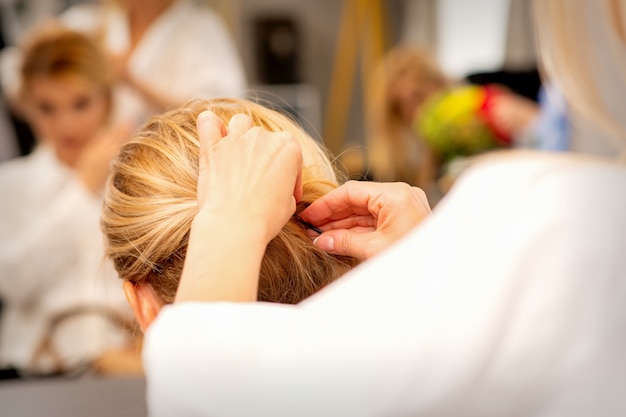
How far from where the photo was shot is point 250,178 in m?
0.57

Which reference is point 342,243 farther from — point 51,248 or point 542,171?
point 51,248

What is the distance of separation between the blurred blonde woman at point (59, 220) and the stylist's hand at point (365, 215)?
1309 millimetres

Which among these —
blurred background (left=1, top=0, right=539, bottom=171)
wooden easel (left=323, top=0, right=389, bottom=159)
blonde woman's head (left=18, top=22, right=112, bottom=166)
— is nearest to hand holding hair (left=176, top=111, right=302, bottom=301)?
blonde woman's head (left=18, top=22, right=112, bottom=166)

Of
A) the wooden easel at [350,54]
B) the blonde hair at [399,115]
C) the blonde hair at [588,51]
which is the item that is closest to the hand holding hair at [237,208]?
the blonde hair at [588,51]

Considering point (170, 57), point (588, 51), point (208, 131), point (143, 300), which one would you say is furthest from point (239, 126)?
point (170, 57)

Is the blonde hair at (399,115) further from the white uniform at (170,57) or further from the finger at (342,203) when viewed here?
the finger at (342,203)

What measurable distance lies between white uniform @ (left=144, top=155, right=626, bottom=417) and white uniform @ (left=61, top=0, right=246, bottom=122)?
81.6 inches

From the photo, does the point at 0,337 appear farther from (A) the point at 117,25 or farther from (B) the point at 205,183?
(B) the point at 205,183

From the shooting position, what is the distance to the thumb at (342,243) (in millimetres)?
732

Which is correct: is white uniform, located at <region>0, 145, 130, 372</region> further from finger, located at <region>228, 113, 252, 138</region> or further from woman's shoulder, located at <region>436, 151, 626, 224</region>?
woman's shoulder, located at <region>436, 151, 626, 224</region>

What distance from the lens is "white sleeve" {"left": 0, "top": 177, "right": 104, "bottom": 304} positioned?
2.20 m

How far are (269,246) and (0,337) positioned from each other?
173 centimetres

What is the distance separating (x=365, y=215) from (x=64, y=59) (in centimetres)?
186

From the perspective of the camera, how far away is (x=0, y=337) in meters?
2.23
